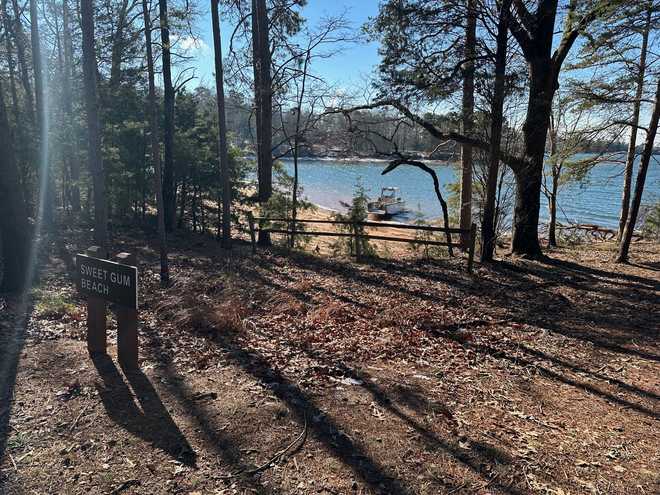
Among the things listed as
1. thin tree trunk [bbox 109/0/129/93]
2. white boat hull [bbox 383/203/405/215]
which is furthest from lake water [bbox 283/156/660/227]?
thin tree trunk [bbox 109/0/129/93]

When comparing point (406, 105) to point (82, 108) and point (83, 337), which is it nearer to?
point (83, 337)

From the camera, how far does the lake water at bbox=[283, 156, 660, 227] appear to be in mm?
19734

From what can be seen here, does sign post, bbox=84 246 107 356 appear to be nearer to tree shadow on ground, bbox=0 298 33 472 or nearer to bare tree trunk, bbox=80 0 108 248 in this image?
tree shadow on ground, bbox=0 298 33 472

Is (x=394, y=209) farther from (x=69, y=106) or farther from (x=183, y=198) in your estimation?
(x=69, y=106)

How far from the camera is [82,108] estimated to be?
16516 mm

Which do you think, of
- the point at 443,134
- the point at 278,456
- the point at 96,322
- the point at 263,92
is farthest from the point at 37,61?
the point at 278,456

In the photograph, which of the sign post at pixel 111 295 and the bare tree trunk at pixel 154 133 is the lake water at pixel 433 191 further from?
the sign post at pixel 111 295

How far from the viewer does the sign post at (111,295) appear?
4.45 m

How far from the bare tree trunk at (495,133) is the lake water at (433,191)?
10.7ft

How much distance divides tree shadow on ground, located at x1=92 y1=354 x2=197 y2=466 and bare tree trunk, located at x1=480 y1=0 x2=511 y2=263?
831 centimetres

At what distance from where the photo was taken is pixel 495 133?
998cm

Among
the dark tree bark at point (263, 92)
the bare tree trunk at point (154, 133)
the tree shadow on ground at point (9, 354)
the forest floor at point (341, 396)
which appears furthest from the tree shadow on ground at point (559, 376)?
the dark tree bark at point (263, 92)

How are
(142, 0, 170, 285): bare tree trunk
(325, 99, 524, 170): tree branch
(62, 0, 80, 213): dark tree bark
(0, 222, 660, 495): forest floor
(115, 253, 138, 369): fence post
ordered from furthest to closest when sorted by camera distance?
1. (62, 0, 80, 213): dark tree bark
2. (325, 99, 524, 170): tree branch
3. (142, 0, 170, 285): bare tree trunk
4. (115, 253, 138, 369): fence post
5. (0, 222, 660, 495): forest floor

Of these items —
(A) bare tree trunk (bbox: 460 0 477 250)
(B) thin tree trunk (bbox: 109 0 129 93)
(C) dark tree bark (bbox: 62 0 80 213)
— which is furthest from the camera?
(C) dark tree bark (bbox: 62 0 80 213)
